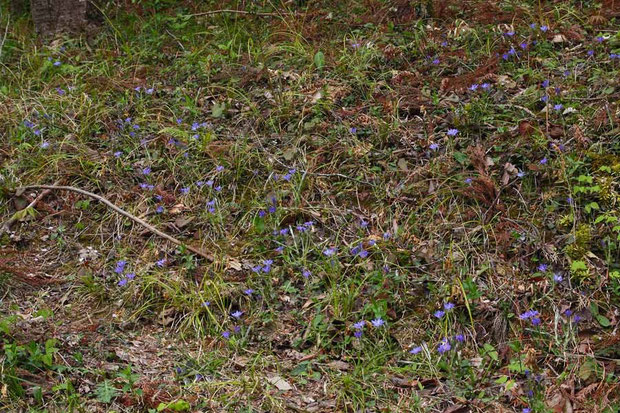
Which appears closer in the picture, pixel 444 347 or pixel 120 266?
pixel 444 347

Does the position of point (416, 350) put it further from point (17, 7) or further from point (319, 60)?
point (17, 7)

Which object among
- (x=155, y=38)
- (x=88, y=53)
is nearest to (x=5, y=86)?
(x=88, y=53)

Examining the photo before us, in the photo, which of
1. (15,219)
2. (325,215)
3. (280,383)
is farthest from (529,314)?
(15,219)

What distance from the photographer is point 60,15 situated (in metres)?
6.32

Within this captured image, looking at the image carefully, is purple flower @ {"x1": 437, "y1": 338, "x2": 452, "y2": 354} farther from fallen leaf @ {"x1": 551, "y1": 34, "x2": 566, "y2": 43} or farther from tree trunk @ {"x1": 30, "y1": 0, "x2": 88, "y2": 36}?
tree trunk @ {"x1": 30, "y1": 0, "x2": 88, "y2": 36}

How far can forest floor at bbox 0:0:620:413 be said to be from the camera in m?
3.32

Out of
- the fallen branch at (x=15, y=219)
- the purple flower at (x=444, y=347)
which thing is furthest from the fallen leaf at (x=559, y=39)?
the fallen branch at (x=15, y=219)

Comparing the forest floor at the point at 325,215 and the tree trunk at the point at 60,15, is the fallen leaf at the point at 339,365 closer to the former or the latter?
the forest floor at the point at 325,215

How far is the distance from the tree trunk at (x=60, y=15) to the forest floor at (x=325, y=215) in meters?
0.47

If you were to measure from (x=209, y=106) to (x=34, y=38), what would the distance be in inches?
84.0

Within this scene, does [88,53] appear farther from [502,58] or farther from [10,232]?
[502,58]

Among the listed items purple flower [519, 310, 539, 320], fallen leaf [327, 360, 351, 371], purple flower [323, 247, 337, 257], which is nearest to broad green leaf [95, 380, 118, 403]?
fallen leaf [327, 360, 351, 371]

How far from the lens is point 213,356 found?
3.51 metres

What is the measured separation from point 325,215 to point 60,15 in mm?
3517
